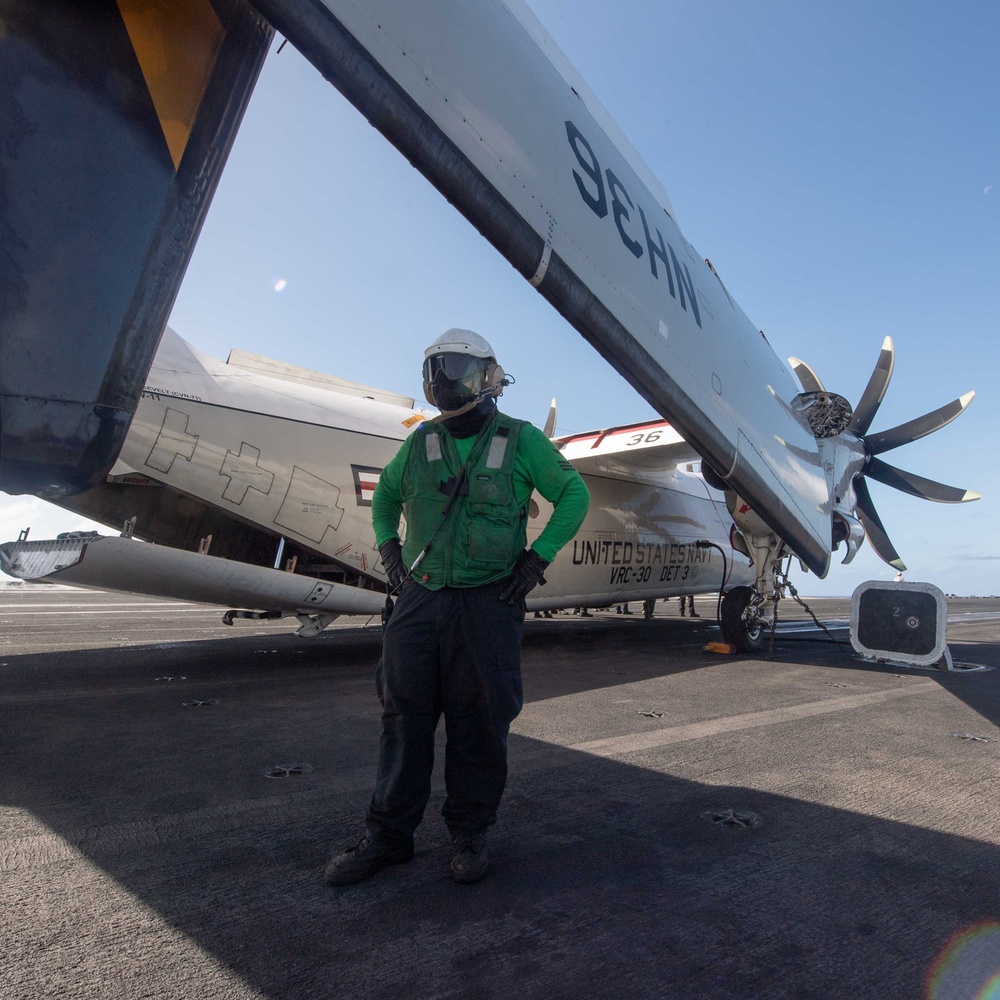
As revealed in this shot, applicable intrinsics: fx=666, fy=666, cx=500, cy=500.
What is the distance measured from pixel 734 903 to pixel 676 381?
4.88 meters

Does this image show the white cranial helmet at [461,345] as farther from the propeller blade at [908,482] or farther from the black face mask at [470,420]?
the propeller blade at [908,482]

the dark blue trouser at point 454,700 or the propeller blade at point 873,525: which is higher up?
the propeller blade at point 873,525

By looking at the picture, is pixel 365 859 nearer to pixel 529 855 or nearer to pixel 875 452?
pixel 529 855

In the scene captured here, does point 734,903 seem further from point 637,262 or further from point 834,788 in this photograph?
point 637,262

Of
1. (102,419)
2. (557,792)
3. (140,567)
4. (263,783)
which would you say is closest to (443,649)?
(557,792)

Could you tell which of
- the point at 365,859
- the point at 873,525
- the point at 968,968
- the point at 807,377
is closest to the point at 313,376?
the point at 365,859

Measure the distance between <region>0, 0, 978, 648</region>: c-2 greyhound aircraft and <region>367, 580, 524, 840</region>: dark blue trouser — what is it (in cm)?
165

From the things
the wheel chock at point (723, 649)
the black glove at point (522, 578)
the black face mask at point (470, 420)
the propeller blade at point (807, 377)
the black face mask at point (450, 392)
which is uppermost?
the propeller blade at point (807, 377)

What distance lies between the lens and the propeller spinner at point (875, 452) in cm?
1156

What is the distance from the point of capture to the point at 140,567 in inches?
229

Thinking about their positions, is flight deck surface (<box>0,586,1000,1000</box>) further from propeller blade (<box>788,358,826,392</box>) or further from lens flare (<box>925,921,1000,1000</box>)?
propeller blade (<box>788,358,826,392</box>)

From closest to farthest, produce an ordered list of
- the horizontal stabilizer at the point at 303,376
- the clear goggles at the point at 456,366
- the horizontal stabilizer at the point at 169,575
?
the clear goggles at the point at 456,366 → the horizontal stabilizer at the point at 169,575 → the horizontal stabilizer at the point at 303,376

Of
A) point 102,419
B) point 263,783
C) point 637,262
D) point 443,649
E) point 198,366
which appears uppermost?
point 637,262

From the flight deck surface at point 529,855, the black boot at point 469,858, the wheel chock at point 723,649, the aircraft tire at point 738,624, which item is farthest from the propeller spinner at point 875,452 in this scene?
the black boot at point 469,858
